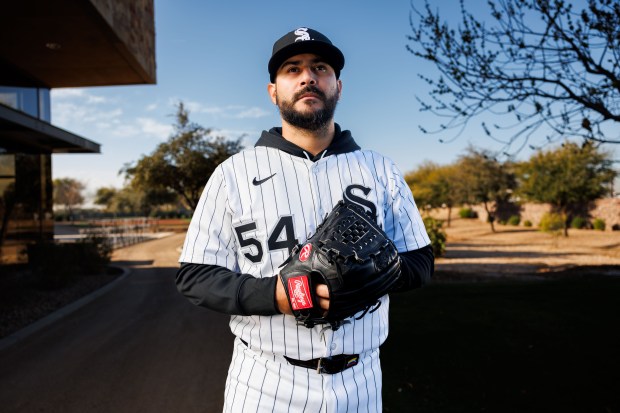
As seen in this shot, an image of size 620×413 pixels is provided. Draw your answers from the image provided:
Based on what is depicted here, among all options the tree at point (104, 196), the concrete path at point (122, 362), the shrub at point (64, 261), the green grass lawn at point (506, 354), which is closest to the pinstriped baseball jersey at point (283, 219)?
the green grass lawn at point (506, 354)

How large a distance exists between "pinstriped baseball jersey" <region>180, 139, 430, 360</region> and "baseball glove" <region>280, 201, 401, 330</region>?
0.18 m

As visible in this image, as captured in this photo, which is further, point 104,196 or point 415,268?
point 104,196

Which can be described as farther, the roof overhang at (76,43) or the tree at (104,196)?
the tree at (104,196)

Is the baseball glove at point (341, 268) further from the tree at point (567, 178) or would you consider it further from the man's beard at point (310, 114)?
the tree at point (567, 178)

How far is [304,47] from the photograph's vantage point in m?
2.05

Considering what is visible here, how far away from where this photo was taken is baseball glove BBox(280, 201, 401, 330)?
1604 mm

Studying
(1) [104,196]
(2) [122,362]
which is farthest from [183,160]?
(1) [104,196]

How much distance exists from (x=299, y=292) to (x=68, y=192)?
9095cm

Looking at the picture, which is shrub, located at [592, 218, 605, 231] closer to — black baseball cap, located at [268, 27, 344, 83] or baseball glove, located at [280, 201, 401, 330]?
black baseball cap, located at [268, 27, 344, 83]

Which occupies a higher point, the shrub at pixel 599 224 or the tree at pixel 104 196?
the tree at pixel 104 196

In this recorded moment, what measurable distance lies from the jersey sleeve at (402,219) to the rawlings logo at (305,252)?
0.57 m

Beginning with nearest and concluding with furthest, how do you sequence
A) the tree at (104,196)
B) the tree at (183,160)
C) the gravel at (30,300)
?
the gravel at (30,300) → the tree at (183,160) → the tree at (104,196)

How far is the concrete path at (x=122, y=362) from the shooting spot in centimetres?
460

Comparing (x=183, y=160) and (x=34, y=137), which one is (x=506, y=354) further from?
(x=183, y=160)
